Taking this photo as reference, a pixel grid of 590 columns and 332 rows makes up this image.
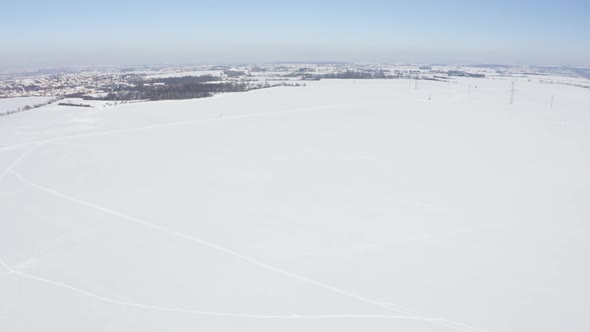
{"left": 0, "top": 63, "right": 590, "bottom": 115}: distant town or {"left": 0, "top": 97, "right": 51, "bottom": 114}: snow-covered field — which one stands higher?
{"left": 0, "top": 63, "right": 590, "bottom": 115}: distant town

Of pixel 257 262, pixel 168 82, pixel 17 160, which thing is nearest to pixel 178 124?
pixel 17 160

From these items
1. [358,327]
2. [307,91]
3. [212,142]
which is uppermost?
[307,91]

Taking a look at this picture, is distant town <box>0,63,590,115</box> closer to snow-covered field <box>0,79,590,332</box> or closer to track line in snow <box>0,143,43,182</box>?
track line in snow <box>0,143,43,182</box>

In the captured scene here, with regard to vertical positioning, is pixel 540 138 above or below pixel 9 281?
above

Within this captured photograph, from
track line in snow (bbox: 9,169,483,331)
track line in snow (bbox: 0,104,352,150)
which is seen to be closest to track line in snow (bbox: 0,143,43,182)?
track line in snow (bbox: 0,104,352,150)

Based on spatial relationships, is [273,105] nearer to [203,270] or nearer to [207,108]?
[207,108]

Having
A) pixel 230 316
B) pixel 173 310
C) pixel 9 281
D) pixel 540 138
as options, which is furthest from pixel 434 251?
pixel 540 138

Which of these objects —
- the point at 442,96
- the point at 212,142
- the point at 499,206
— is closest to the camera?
the point at 499,206

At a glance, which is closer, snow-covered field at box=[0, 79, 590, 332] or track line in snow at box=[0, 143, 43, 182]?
snow-covered field at box=[0, 79, 590, 332]

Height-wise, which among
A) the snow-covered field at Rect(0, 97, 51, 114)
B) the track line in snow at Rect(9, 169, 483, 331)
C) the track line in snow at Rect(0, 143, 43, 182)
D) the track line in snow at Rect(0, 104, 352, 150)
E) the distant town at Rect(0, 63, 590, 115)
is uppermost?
the distant town at Rect(0, 63, 590, 115)
